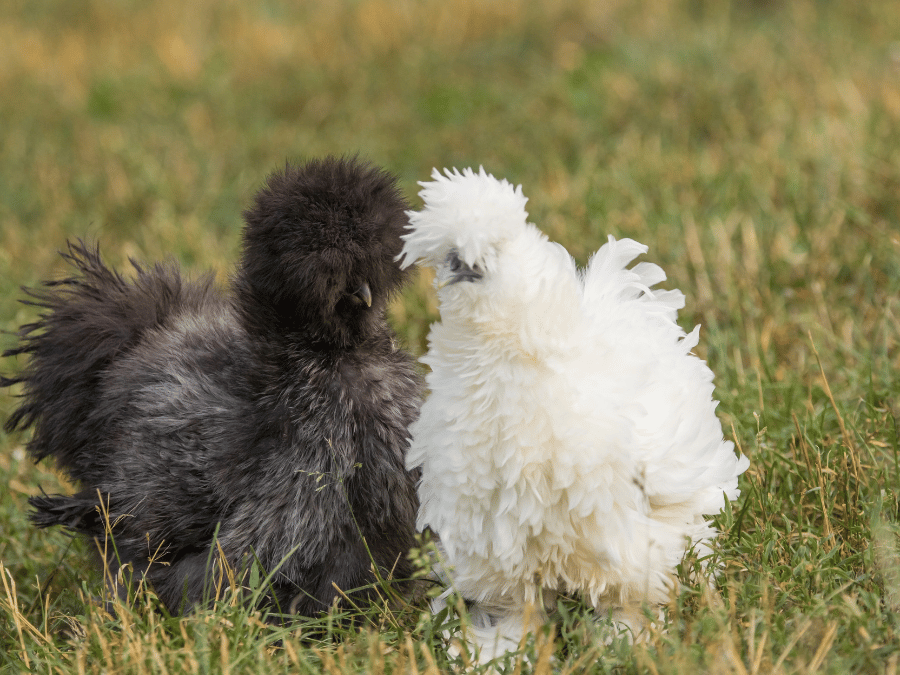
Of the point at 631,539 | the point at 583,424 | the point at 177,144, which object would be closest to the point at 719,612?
the point at 631,539

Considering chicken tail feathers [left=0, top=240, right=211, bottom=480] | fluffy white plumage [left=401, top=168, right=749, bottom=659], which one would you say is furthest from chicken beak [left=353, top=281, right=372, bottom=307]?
chicken tail feathers [left=0, top=240, right=211, bottom=480]

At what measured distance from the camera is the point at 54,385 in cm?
350

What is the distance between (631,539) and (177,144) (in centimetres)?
664

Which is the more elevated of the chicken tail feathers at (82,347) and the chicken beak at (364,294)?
the chicken beak at (364,294)

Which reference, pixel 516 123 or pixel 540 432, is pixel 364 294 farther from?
pixel 516 123

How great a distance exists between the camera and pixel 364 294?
283cm

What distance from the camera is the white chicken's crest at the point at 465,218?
232 cm

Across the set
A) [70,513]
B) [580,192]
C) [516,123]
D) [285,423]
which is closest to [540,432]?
[285,423]

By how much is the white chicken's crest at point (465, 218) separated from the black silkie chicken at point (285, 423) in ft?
1.41

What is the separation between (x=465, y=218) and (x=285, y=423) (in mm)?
1029

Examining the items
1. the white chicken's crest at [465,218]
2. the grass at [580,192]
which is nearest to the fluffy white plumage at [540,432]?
the white chicken's crest at [465,218]

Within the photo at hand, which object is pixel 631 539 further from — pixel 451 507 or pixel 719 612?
pixel 451 507

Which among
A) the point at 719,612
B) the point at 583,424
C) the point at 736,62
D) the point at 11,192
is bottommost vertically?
the point at 719,612

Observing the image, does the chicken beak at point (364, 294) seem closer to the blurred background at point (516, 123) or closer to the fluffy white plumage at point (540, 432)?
the fluffy white plumage at point (540, 432)
